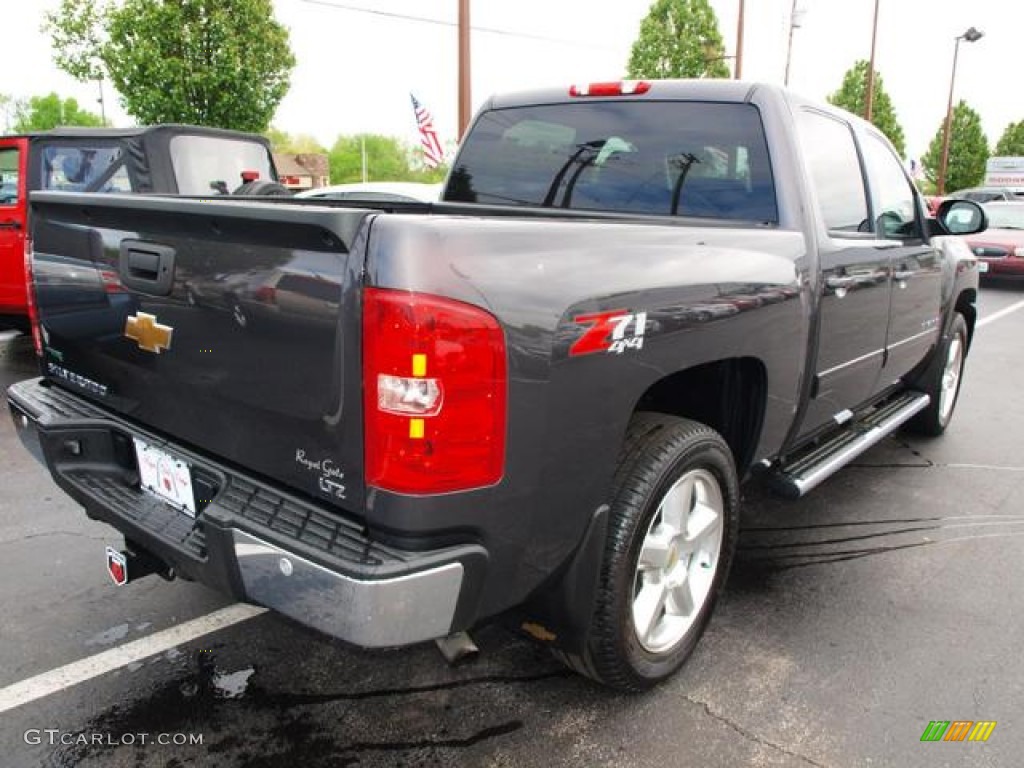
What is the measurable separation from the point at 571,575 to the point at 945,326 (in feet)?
13.3

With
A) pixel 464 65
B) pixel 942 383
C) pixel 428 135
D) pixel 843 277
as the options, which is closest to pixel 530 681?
pixel 843 277

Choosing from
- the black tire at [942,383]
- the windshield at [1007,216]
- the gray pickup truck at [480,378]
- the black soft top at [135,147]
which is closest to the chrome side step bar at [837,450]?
the gray pickup truck at [480,378]

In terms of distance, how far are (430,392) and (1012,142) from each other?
62.4 m

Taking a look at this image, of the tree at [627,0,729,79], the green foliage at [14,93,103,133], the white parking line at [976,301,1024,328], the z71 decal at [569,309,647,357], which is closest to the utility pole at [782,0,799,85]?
the tree at [627,0,729,79]

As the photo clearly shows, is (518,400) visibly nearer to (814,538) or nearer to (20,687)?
(20,687)

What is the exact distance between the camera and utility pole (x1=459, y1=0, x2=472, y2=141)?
43.2ft

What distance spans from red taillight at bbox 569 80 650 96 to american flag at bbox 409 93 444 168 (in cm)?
1354

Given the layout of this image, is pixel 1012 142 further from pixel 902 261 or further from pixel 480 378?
pixel 480 378

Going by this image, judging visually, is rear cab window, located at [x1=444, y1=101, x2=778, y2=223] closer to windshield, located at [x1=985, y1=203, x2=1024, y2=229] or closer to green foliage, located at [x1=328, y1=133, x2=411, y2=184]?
windshield, located at [x1=985, y1=203, x2=1024, y2=229]

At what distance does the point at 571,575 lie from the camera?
2219mm

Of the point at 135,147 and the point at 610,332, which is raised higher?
the point at 135,147

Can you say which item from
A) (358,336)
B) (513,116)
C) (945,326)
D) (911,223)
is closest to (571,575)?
(358,336)

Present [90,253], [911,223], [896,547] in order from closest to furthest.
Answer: [90,253] < [896,547] < [911,223]

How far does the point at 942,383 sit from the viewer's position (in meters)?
5.37
